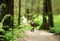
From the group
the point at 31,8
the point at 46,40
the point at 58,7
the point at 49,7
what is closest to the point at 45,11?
the point at 49,7

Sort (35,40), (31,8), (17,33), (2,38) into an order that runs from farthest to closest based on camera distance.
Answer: (31,8) → (35,40) → (17,33) → (2,38)

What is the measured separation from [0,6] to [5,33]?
1.49 meters

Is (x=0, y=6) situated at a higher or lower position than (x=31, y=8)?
higher

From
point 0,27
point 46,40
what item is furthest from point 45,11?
point 0,27

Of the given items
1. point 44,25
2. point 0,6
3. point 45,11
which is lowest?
point 44,25

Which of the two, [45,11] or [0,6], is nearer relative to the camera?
[0,6]

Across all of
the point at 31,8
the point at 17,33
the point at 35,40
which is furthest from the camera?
the point at 31,8

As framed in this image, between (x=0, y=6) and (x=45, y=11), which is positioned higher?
(x=0, y=6)

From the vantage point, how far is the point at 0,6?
465 inches

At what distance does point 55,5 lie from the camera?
40250 mm

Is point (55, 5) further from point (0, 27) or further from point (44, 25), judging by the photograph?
point (0, 27)

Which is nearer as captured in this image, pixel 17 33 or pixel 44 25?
pixel 17 33

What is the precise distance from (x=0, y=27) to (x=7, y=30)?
1.62 metres

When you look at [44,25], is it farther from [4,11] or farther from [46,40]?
[4,11]
